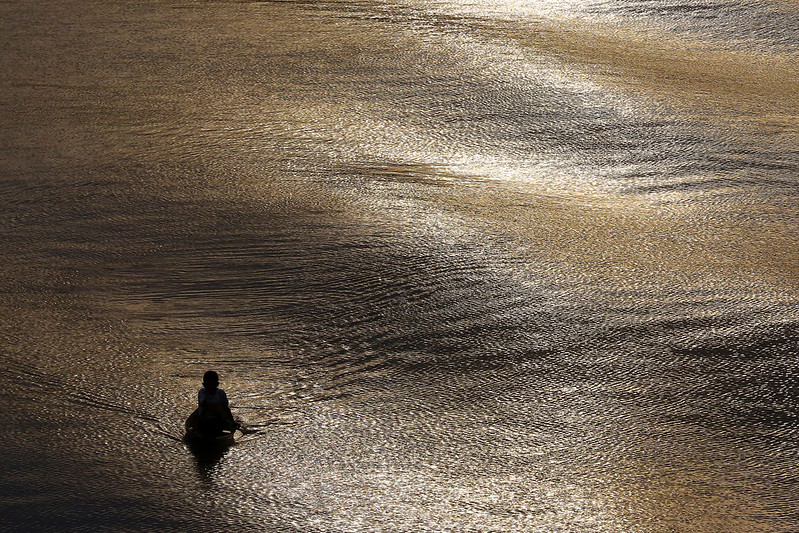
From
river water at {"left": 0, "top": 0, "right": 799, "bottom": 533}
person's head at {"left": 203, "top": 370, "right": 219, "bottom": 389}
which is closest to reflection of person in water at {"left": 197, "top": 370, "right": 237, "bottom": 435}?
person's head at {"left": 203, "top": 370, "right": 219, "bottom": 389}

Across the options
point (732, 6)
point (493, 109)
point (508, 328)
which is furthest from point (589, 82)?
point (508, 328)

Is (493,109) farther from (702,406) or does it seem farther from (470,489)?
(470,489)

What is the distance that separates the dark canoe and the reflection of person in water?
0.07 feet

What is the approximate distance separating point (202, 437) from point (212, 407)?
0.15 metres

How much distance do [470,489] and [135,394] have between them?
1.57 meters

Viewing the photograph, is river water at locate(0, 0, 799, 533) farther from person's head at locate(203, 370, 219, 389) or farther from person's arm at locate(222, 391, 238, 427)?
person's head at locate(203, 370, 219, 389)

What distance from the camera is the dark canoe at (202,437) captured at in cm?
409

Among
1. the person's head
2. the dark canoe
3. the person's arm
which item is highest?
the person's head

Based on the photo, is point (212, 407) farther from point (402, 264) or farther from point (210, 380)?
point (402, 264)

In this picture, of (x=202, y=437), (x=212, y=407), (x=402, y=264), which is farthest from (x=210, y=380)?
(x=402, y=264)

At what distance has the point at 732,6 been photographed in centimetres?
855

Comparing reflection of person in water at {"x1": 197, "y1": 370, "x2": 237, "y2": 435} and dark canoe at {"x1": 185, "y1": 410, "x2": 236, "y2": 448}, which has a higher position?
reflection of person in water at {"x1": 197, "y1": 370, "x2": 237, "y2": 435}

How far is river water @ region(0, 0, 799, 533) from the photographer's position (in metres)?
4.00

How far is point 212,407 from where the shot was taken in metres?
4.04
